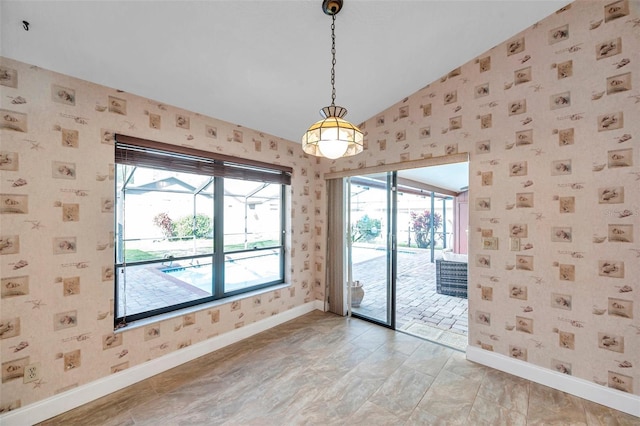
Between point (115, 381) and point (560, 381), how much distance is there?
382cm

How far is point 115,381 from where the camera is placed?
7.47ft

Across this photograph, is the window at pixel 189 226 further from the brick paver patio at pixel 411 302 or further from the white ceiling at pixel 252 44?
the brick paver patio at pixel 411 302

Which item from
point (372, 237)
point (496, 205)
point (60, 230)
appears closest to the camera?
point (60, 230)

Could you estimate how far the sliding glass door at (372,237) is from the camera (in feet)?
11.6

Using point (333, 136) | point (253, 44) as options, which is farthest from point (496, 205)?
point (253, 44)

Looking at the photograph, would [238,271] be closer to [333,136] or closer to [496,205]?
[333,136]

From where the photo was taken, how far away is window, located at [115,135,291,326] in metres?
2.48

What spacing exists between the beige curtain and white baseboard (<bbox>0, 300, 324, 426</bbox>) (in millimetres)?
1059

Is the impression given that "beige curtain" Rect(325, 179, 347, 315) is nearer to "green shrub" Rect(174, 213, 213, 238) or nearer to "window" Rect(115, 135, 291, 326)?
"window" Rect(115, 135, 291, 326)

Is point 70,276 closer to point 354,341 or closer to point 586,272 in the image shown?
point 354,341

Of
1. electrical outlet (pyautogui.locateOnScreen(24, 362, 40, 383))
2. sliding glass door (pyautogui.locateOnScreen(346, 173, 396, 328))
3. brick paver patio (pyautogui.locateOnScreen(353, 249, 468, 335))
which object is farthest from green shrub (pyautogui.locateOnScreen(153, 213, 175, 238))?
brick paver patio (pyautogui.locateOnScreen(353, 249, 468, 335))

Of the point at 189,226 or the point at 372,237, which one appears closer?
the point at 189,226

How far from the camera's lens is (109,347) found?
2283 mm

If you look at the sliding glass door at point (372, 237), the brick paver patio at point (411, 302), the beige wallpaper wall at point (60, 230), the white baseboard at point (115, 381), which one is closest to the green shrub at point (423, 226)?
the brick paver patio at point (411, 302)
